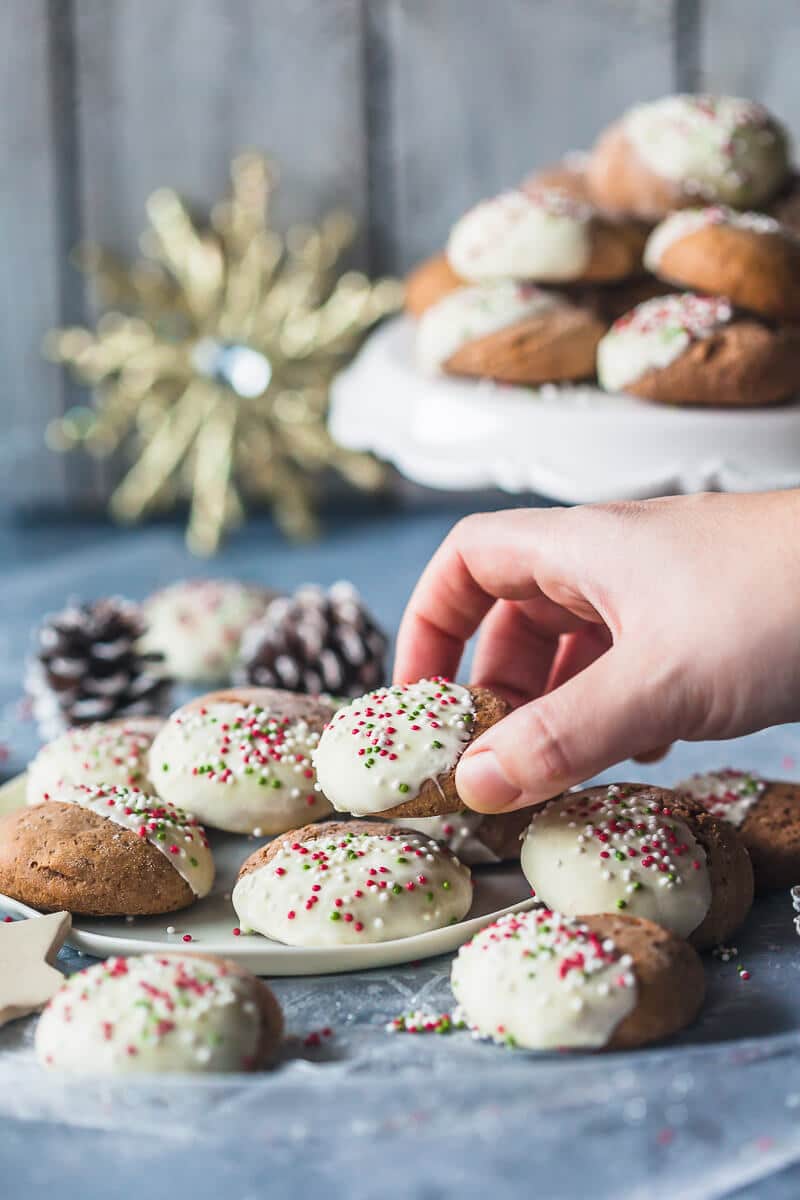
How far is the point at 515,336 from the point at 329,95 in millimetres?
779

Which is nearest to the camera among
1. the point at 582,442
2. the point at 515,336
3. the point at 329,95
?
the point at 582,442

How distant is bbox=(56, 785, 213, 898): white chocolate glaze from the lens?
82cm

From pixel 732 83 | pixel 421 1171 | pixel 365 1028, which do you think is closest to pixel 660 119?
pixel 732 83

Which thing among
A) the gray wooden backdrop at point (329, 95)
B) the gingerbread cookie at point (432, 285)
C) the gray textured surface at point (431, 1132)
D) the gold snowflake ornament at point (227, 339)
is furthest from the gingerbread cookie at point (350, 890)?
the gray wooden backdrop at point (329, 95)

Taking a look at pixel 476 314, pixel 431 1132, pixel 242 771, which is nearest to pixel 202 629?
pixel 476 314

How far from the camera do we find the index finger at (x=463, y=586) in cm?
85

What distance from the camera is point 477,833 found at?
34.0 inches

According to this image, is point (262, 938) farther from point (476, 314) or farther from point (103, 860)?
point (476, 314)

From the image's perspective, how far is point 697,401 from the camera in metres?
1.17

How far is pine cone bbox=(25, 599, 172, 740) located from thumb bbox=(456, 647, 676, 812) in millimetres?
609

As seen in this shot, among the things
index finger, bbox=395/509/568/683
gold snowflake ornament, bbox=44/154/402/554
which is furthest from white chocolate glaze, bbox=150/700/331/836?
gold snowflake ornament, bbox=44/154/402/554

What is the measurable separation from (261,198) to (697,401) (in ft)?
2.89

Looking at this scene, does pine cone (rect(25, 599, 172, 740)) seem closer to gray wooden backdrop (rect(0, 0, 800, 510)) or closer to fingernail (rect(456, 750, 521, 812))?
fingernail (rect(456, 750, 521, 812))

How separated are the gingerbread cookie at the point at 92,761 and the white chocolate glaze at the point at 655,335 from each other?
1.66ft
